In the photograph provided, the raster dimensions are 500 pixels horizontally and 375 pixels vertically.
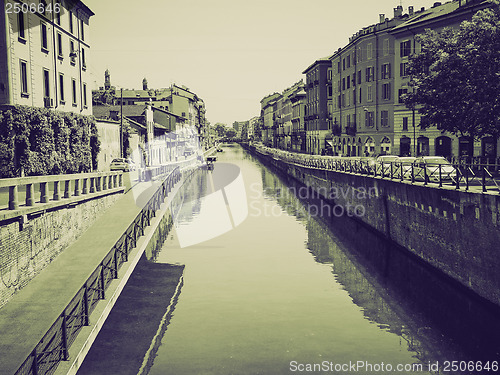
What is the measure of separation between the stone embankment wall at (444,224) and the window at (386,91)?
3004 cm

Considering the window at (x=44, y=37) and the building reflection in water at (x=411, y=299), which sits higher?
the window at (x=44, y=37)

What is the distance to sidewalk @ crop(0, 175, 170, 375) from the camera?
1025cm

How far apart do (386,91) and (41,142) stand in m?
44.0

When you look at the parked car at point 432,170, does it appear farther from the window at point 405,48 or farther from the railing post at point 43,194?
the window at point 405,48

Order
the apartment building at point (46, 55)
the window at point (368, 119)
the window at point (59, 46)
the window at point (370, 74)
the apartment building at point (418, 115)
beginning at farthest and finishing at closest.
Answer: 1. the window at point (368, 119)
2. the window at point (370, 74)
3. the apartment building at point (418, 115)
4. the window at point (59, 46)
5. the apartment building at point (46, 55)

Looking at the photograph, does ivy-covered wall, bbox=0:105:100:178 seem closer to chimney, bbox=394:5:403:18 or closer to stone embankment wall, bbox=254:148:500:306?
stone embankment wall, bbox=254:148:500:306

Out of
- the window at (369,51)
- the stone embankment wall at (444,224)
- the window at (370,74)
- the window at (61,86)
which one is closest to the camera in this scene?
the stone embankment wall at (444,224)

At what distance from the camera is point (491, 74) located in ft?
87.3

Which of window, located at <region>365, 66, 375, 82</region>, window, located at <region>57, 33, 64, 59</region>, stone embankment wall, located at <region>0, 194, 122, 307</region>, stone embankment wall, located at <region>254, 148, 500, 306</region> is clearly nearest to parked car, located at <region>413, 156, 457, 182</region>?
stone embankment wall, located at <region>254, 148, 500, 306</region>

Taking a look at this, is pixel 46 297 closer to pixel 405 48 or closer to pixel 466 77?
pixel 466 77

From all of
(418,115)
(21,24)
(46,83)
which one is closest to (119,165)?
(46,83)

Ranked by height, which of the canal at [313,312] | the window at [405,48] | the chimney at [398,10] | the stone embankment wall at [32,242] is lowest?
the canal at [313,312]

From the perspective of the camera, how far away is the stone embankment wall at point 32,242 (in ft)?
41.2

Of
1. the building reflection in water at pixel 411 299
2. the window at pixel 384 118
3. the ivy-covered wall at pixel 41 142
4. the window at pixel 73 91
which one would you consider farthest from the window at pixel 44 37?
the window at pixel 384 118
